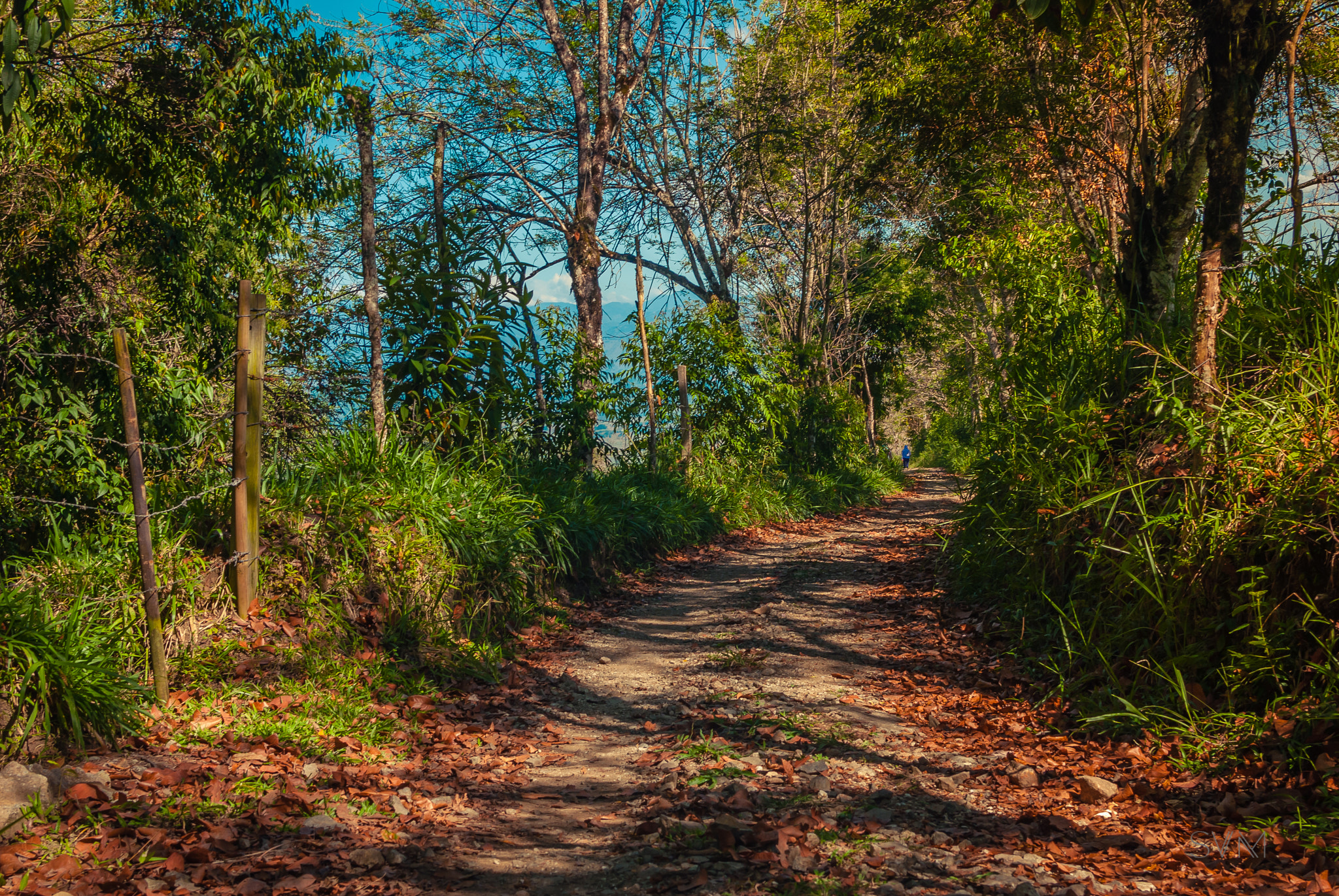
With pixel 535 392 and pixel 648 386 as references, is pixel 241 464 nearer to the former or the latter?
pixel 535 392

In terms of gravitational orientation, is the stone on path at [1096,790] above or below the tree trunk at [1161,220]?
below

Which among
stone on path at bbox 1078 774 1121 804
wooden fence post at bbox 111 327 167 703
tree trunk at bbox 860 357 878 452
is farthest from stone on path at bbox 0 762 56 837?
tree trunk at bbox 860 357 878 452

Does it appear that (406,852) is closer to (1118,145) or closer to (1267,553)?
(1267,553)

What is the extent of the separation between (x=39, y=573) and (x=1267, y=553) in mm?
6336

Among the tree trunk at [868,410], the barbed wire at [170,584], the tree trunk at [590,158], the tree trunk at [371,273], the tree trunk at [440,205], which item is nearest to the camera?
the barbed wire at [170,584]

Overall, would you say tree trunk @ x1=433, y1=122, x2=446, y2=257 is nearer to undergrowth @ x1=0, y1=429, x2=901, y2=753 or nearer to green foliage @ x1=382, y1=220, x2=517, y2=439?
green foliage @ x1=382, y1=220, x2=517, y2=439

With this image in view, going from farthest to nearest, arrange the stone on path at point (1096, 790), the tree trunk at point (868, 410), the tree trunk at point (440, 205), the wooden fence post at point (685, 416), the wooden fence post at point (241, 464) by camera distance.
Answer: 1. the tree trunk at point (868, 410)
2. the wooden fence post at point (685, 416)
3. the tree trunk at point (440, 205)
4. the wooden fence post at point (241, 464)
5. the stone on path at point (1096, 790)

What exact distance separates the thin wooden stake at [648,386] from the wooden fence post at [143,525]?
8.22 meters

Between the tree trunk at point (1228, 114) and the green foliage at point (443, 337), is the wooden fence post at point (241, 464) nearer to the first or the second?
the green foliage at point (443, 337)

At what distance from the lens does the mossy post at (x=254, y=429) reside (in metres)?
4.89

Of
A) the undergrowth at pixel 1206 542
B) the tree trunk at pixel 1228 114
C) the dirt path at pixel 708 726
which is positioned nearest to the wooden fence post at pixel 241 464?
the dirt path at pixel 708 726

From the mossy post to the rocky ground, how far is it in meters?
1.02

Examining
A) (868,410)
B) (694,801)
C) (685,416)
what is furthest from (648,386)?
(868,410)

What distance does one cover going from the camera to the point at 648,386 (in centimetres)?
1218
